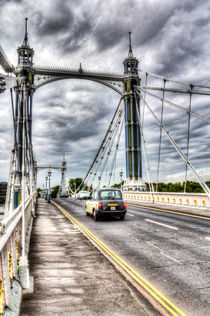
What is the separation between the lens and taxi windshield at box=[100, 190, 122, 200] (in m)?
14.5

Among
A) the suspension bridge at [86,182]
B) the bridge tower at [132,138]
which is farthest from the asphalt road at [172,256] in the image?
the bridge tower at [132,138]

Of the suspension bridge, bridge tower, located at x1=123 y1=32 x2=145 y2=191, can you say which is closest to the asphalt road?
the suspension bridge

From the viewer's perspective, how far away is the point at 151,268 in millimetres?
6176

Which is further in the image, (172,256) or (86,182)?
(86,182)

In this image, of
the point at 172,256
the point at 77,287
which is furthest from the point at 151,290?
the point at 172,256

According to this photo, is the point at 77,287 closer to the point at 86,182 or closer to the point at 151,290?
the point at 151,290

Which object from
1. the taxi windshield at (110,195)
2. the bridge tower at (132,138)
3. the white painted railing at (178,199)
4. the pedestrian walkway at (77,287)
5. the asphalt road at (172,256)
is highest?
the bridge tower at (132,138)

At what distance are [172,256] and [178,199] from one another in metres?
14.8

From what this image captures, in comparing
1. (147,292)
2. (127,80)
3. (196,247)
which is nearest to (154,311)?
(147,292)

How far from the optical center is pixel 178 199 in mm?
21250

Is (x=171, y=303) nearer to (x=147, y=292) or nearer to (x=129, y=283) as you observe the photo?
(x=147, y=292)

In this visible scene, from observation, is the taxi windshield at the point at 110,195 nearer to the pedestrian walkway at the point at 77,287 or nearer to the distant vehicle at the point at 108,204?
the distant vehicle at the point at 108,204

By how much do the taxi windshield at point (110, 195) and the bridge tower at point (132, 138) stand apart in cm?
2621

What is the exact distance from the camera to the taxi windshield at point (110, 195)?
14508 mm
